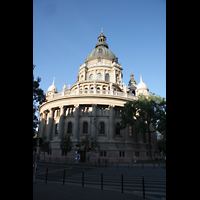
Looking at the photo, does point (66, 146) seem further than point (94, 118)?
No

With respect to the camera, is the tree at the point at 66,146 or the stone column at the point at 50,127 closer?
the tree at the point at 66,146

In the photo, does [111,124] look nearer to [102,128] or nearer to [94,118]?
[102,128]

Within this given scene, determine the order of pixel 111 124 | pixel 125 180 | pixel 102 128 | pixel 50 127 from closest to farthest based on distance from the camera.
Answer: pixel 125 180, pixel 111 124, pixel 102 128, pixel 50 127

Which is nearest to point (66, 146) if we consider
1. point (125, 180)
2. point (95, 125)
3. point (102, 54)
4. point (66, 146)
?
point (66, 146)

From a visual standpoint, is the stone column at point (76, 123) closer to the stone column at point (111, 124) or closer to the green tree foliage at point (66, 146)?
the green tree foliage at point (66, 146)

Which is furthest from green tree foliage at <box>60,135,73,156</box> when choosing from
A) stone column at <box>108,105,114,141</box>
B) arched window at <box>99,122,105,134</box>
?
stone column at <box>108,105,114,141</box>

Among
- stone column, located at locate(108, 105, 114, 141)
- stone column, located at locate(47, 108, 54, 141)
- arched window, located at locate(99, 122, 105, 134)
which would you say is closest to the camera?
stone column, located at locate(108, 105, 114, 141)

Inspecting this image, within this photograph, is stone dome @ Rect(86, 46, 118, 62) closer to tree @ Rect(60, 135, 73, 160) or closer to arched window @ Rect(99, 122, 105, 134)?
arched window @ Rect(99, 122, 105, 134)

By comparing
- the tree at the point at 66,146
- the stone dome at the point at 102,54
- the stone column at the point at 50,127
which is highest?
the stone dome at the point at 102,54

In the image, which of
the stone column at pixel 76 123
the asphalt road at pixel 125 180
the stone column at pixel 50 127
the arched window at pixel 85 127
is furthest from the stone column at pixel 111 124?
the asphalt road at pixel 125 180

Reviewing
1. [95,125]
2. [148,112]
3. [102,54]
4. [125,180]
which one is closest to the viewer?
[125,180]

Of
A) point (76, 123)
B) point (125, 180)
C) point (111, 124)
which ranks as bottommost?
point (125, 180)
